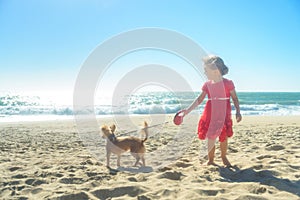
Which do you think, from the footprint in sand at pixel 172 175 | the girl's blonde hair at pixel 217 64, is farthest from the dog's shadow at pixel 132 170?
the girl's blonde hair at pixel 217 64

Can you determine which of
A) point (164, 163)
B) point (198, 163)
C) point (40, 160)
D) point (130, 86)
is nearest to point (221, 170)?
point (198, 163)

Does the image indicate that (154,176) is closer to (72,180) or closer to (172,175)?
(172,175)

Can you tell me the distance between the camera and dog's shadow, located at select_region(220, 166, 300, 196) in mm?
3492

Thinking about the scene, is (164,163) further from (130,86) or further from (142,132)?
(130,86)

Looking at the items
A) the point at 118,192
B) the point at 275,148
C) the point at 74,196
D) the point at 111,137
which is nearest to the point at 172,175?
the point at 118,192

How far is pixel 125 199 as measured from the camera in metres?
3.19

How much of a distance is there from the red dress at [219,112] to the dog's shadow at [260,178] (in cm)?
53

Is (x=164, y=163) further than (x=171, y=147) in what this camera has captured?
No

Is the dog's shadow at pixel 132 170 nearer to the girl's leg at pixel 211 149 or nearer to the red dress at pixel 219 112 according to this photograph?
the girl's leg at pixel 211 149

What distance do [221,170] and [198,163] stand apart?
24.8 inches

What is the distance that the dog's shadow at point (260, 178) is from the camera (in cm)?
349

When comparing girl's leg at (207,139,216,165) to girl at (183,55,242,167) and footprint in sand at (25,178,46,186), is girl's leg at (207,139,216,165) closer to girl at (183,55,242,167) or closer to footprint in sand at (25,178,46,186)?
girl at (183,55,242,167)

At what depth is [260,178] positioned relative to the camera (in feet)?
12.8

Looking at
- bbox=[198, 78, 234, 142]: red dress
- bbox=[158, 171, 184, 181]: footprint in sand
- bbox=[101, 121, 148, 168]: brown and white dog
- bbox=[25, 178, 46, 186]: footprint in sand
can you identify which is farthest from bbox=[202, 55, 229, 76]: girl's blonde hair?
bbox=[25, 178, 46, 186]: footprint in sand
